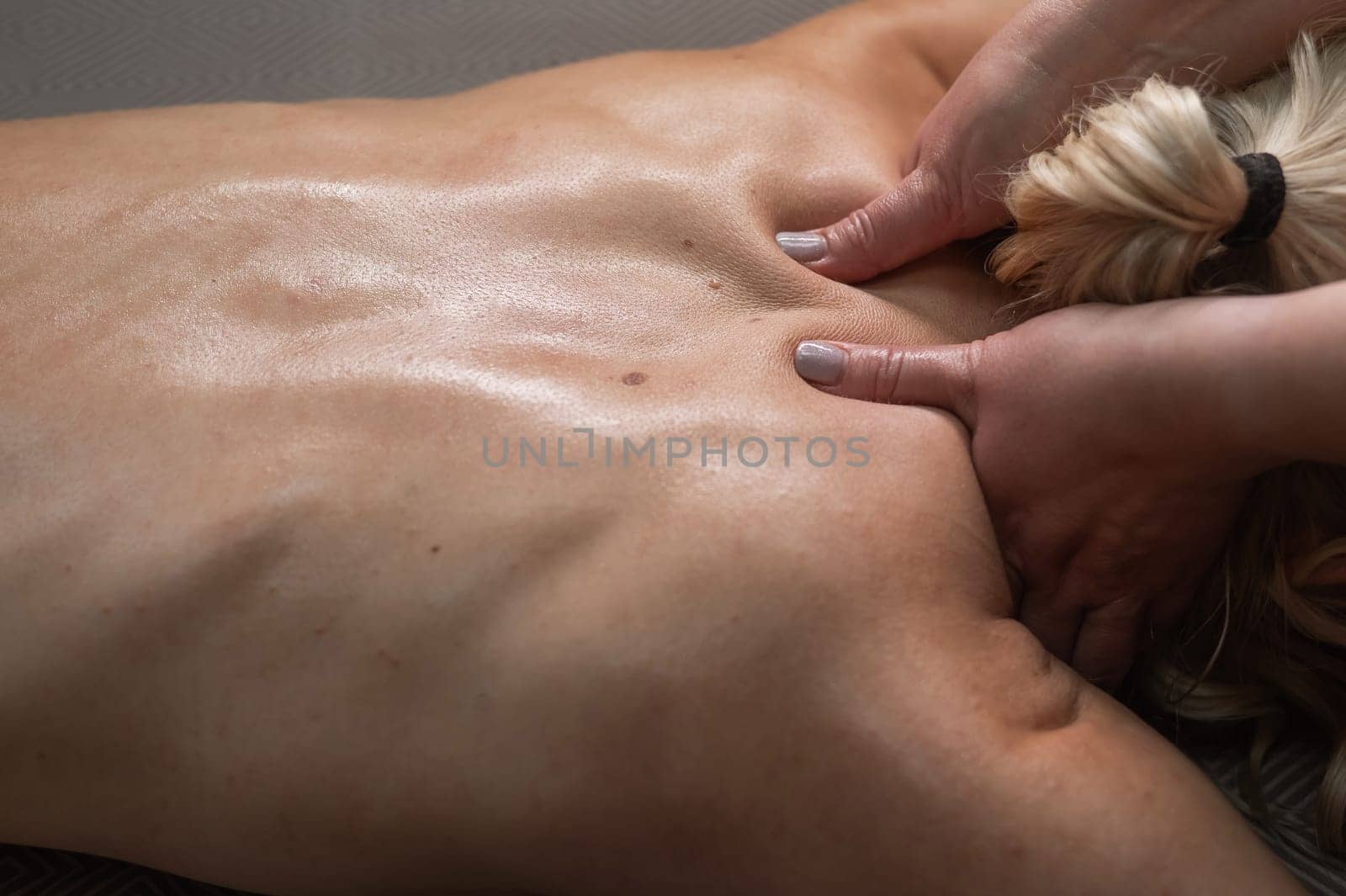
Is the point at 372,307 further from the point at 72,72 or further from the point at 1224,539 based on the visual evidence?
the point at 72,72

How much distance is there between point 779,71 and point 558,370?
336 mm

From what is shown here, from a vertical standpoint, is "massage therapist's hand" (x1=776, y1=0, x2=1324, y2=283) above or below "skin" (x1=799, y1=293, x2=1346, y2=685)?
above

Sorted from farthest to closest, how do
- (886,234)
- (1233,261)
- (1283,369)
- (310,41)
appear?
(310,41) < (886,234) < (1233,261) < (1283,369)

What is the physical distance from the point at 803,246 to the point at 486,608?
1.17 ft

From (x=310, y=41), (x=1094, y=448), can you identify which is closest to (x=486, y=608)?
(x=1094, y=448)

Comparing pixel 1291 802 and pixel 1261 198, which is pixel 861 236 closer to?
pixel 1261 198

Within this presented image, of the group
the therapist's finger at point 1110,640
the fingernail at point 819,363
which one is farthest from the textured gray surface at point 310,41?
the therapist's finger at point 1110,640

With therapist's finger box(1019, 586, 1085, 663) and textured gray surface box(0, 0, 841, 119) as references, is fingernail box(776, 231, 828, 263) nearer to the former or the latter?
therapist's finger box(1019, 586, 1085, 663)

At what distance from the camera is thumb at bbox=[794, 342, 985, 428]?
0.72 m

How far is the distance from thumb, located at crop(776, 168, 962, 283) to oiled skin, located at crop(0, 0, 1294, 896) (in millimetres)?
88

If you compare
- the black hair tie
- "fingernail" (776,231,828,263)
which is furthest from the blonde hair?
"fingernail" (776,231,828,263)

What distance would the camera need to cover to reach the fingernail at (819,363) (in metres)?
0.73

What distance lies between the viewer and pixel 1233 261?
2.27ft

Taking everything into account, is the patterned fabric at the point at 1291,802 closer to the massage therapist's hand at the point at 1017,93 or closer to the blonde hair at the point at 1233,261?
the blonde hair at the point at 1233,261
